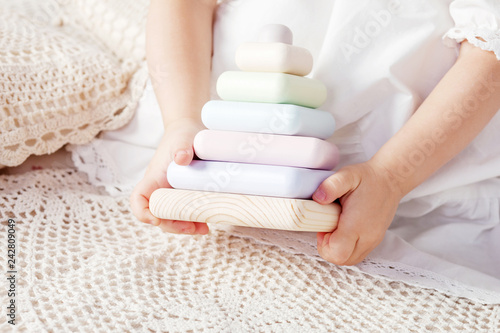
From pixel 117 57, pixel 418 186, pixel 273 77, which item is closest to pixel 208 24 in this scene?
pixel 117 57

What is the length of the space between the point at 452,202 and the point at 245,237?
371mm

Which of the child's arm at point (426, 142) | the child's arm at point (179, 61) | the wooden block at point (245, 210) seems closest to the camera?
the wooden block at point (245, 210)

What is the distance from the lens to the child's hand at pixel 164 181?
2.40ft

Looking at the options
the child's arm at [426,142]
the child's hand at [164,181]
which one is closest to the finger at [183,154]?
the child's hand at [164,181]

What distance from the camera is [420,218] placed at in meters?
0.92

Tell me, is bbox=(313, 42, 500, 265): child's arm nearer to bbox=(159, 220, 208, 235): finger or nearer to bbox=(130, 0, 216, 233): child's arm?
bbox=(159, 220, 208, 235): finger

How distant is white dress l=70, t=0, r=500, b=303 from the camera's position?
0.79 metres

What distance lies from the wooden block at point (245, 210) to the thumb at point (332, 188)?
1 centimetres

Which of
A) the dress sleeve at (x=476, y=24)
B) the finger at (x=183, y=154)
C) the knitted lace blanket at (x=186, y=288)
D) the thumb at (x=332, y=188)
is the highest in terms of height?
the dress sleeve at (x=476, y=24)

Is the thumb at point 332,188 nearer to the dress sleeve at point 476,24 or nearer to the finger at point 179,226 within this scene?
the finger at point 179,226

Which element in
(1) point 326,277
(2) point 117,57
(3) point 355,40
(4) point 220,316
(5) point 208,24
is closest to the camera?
(4) point 220,316

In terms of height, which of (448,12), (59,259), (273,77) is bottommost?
(59,259)

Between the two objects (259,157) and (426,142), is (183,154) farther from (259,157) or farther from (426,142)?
(426,142)

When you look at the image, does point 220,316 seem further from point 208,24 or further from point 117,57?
point 117,57
